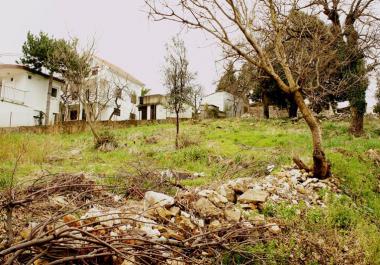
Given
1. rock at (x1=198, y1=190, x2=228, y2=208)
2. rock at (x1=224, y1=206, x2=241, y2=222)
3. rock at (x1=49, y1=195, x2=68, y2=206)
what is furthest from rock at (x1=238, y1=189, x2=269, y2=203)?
rock at (x1=49, y1=195, x2=68, y2=206)

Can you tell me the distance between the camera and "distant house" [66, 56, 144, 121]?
3400 centimetres

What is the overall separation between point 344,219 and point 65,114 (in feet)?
111

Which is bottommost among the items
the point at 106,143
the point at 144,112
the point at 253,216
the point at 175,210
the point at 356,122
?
the point at 253,216

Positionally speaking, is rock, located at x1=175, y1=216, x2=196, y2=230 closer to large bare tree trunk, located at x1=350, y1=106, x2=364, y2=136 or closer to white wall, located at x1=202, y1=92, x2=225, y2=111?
large bare tree trunk, located at x1=350, y1=106, x2=364, y2=136

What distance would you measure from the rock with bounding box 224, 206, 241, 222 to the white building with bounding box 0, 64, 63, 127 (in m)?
29.3

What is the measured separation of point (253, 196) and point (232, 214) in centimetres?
103

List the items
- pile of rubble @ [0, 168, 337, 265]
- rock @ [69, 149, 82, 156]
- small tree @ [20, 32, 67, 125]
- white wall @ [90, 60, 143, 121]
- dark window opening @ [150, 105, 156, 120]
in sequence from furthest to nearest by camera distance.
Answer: dark window opening @ [150, 105, 156, 120]
white wall @ [90, 60, 143, 121]
small tree @ [20, 32, 67, 125]
rock @ [69, 149, 82, 156]
pile of rubble @ [0, 168, 337, 265]

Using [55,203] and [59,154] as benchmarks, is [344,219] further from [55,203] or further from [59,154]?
[59,154]

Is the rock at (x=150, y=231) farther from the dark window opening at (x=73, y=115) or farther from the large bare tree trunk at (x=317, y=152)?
the dark window opening at (x=73, y=115)

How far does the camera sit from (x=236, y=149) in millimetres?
13945

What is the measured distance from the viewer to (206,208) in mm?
4793

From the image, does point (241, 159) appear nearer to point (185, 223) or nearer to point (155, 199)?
point (155, 199)

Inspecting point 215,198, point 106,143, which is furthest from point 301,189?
point 106,143

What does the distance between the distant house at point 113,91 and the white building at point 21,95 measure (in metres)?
3.85
